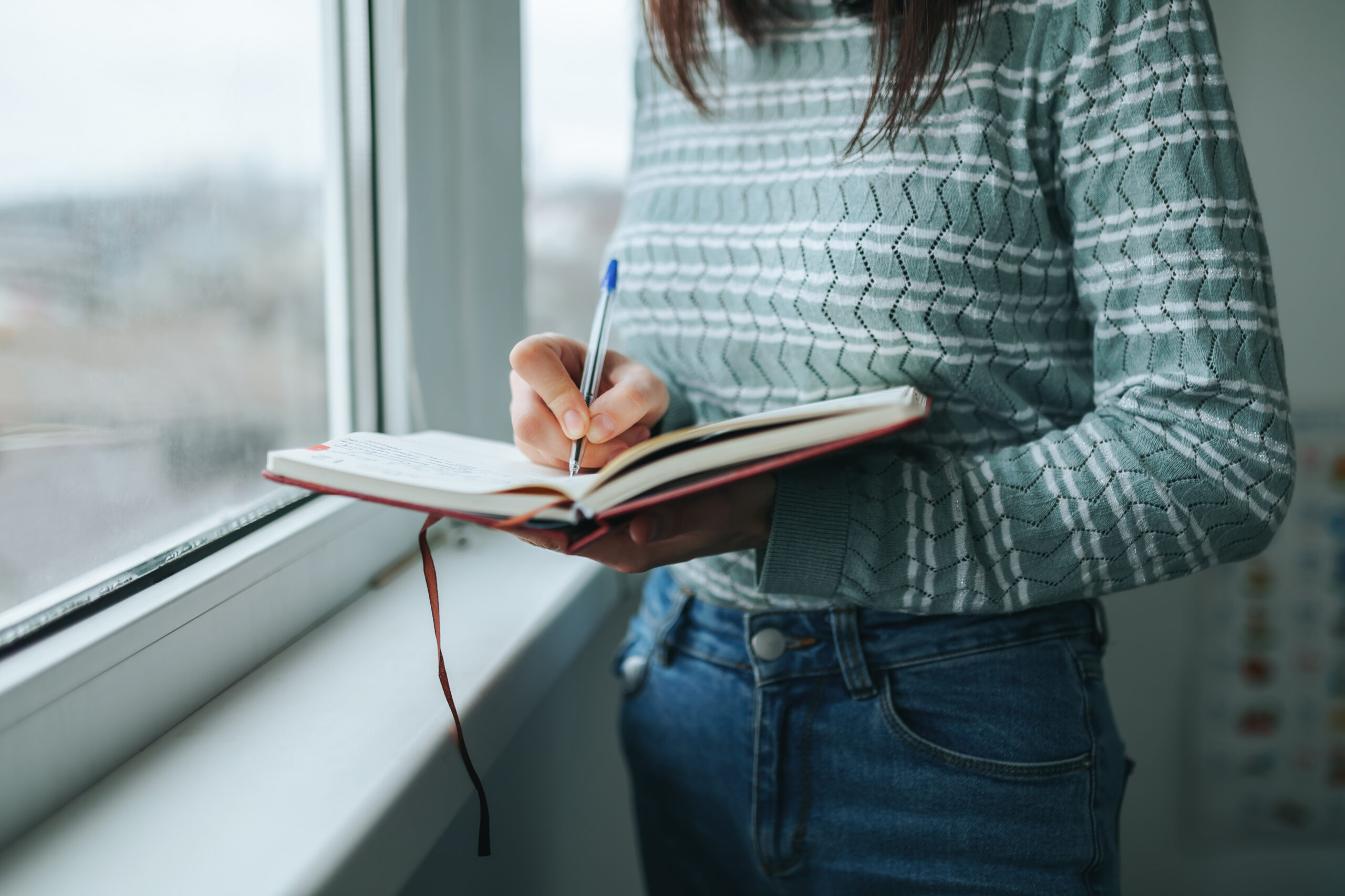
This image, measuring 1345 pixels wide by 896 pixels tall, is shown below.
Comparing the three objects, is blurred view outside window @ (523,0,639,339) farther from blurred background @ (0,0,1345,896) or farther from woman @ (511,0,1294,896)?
woman @ (511,0,1294,896)

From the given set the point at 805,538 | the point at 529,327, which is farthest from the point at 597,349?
the point at 529,327

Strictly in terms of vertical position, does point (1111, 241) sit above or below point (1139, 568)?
above

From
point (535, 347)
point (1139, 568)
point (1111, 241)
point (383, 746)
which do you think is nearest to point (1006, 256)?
point (1111, 241)

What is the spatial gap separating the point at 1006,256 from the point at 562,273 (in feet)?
2.30

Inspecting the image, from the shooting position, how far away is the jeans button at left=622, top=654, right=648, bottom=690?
744 millimetres

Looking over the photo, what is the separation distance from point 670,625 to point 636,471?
35 cm

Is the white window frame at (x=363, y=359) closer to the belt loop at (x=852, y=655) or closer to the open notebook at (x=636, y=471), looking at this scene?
the open notebook at (x=636, y=471)

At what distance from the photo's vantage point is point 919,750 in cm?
59

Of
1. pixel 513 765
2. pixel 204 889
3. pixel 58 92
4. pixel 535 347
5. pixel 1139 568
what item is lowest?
pixel 513 765

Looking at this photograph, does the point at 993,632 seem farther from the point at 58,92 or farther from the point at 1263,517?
the point at 58,92

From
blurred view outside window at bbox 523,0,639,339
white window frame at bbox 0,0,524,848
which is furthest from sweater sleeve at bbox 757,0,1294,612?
blurred view outside window at bbox 523,0,639,339

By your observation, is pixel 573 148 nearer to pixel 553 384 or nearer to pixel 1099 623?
pixel 553 384

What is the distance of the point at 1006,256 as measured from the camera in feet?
1.88

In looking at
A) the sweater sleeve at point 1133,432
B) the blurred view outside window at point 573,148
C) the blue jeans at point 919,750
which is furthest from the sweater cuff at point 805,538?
the blurred view outside window at point 573,148
